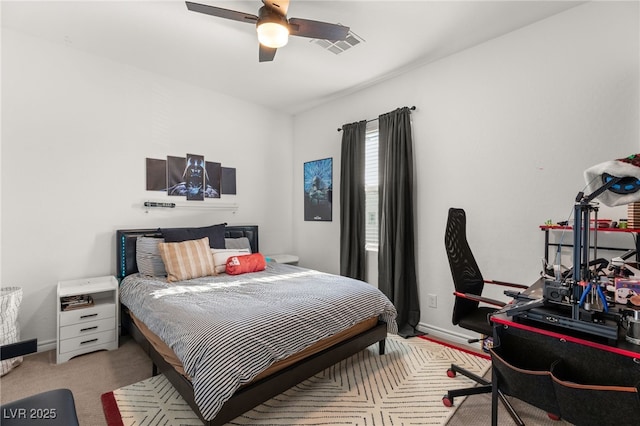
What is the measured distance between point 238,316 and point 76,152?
248 centimetres

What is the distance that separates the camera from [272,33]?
6.55 ft

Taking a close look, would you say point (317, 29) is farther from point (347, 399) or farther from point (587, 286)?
point (347, 399)

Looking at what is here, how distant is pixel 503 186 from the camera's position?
106 inches

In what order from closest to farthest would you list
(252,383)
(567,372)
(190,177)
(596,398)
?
(596,398)
(567,372)
(252,383)
(190,177)

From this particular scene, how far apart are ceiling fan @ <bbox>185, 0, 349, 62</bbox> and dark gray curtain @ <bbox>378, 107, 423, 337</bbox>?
4.63ft

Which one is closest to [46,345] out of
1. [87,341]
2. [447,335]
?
[87,341]

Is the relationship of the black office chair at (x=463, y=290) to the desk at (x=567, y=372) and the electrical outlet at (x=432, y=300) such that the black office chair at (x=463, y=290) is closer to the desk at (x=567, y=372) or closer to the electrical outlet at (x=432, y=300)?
the desk at (x=567, y=372)

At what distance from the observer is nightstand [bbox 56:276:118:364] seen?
2520mm

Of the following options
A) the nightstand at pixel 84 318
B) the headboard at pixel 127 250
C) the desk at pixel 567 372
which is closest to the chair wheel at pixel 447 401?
the desk at pixel 567 372

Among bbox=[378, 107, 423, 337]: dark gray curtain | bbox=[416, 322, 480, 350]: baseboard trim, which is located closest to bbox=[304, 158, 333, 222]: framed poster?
bbox=[378, 107, 423, 337]: dark gray curtain

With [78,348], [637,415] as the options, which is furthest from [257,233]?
[637,415]

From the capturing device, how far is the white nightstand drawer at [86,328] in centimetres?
253

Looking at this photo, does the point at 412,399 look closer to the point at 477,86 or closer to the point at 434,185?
the point at 434,185

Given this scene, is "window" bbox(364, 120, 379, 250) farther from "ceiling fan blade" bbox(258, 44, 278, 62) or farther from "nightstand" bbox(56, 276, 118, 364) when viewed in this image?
"nightstand" bbox(56, 276, 118, 364)
